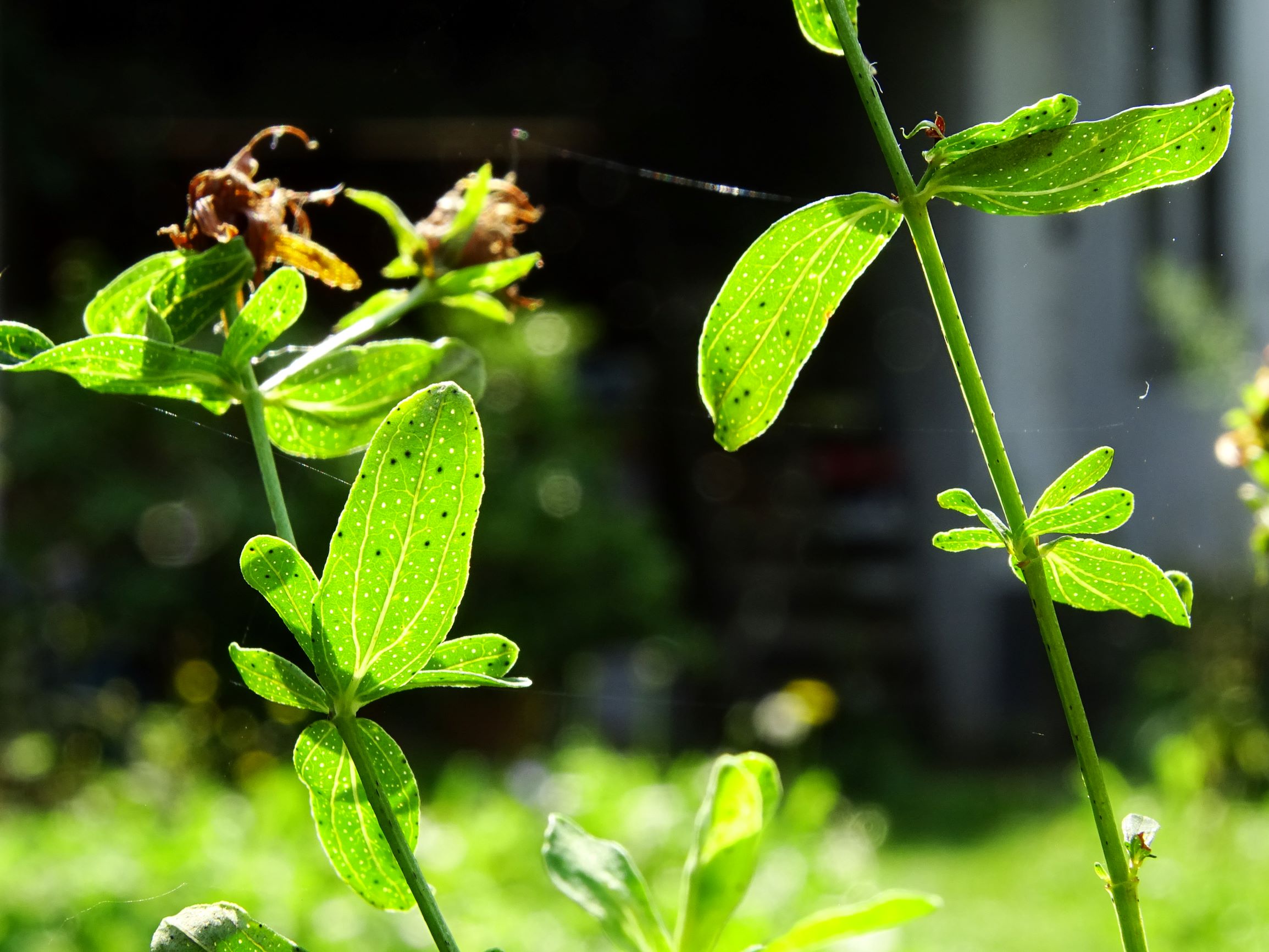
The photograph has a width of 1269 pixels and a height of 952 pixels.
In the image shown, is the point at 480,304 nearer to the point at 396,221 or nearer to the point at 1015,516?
the point at 396,221

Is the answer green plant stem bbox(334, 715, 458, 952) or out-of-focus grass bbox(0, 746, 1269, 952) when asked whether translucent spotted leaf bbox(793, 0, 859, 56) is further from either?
out-of-focus grass bbox(0, 746, 1269, 952)

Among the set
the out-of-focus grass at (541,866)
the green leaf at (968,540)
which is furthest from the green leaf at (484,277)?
the out-of-focus grass at (541,866)

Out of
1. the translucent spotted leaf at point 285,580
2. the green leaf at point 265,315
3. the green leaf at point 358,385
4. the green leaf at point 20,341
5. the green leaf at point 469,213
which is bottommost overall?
the translucent spotted leaf at point 285,580

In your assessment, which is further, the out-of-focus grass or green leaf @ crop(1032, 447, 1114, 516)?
the out-of-focus grass

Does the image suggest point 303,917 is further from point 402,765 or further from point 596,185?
point 596,185

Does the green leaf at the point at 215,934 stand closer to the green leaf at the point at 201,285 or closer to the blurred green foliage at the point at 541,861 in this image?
the green leaf at the point at 201,285

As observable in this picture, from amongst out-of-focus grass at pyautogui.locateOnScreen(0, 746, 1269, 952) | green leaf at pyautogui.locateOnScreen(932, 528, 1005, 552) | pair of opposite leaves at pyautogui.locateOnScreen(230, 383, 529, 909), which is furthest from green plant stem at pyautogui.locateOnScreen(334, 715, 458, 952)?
out-of-focus grass at pyautogui.locateOnScreen(0, 746, 1269, 952)

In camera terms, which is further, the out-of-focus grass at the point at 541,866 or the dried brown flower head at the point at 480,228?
the out-of-focus grass at the point at 541,866

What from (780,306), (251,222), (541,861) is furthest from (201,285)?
(541,861)
